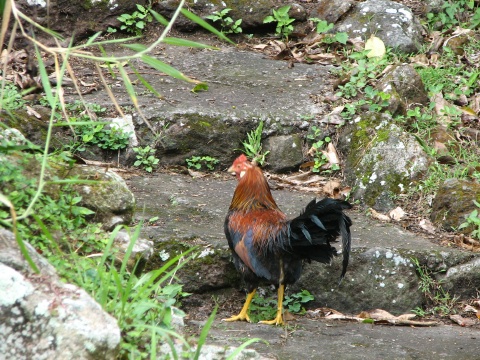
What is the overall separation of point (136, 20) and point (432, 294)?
4.77 metres

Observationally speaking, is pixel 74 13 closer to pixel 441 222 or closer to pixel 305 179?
pixel 305 179

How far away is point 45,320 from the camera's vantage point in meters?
2.60

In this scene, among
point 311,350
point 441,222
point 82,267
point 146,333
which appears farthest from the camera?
point 441,222

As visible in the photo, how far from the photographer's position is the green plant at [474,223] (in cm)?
581

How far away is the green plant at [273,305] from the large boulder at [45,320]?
283 cm

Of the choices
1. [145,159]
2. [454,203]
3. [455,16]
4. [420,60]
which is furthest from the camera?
[455,16]

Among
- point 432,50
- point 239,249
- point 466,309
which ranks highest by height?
point 432,50

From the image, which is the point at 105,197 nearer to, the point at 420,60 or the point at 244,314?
the point at 244,314

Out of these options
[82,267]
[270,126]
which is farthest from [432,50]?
[82,267]

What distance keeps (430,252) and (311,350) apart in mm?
1625

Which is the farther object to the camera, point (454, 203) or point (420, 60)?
point (420, 60)

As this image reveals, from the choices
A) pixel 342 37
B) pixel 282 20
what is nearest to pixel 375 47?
pixel 342 37

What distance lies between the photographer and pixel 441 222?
6.21 metres

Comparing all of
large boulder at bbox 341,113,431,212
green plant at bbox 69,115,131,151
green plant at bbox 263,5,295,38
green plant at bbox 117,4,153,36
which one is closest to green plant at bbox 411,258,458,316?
large boulder at bbox 341,113,431,212
